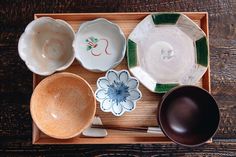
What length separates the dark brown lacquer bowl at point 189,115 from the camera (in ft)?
3.32

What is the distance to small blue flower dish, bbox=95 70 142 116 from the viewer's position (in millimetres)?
1071

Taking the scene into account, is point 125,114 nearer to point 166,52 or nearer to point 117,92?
point 117,92

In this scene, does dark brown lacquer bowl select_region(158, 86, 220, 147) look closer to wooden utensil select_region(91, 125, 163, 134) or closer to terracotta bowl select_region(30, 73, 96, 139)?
wooden utensil select_region(91, 125, 163, 134)

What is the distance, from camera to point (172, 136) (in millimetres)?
1007

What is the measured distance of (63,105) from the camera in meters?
1.08

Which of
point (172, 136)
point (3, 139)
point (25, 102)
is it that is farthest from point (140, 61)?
point (3, 139)

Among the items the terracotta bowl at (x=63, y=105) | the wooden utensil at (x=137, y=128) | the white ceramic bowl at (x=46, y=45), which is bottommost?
the wooden utensil at (x=137, y=128)

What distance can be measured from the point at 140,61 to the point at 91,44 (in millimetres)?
149

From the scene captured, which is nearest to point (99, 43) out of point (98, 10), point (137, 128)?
point (98, 10)

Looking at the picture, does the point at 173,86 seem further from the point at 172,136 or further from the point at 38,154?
the point at 38,154

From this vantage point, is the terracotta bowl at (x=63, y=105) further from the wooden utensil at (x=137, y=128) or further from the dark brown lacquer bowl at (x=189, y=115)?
the dark brown lacquer bowl at (x=189, y=115)

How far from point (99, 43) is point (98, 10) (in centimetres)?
14

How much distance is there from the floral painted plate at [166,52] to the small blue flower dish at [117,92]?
1.1 inches

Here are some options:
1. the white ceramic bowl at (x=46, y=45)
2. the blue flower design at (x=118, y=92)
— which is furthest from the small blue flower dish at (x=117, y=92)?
the white ceramic bowl at (x=46, y=45)
